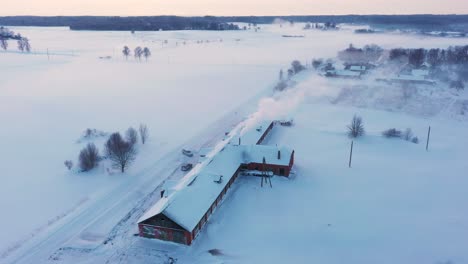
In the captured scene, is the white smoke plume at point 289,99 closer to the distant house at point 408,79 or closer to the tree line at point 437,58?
the distant house at point 408,79

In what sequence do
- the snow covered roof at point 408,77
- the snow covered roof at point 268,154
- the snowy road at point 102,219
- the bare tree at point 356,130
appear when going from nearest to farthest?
the snowy road at point 102,219 < the snow covered roof at point 268,154 < the bare tree at point 356,130 < the snow covered roof at point 408,77

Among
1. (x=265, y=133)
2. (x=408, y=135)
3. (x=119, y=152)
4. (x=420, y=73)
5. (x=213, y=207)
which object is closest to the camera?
(x=213, y=207)

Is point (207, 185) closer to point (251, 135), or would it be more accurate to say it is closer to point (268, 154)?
point (268, 154)

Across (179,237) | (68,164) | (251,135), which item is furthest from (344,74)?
(179,237)

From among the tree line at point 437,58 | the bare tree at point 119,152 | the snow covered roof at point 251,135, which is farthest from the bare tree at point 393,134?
the tree line at point 437,58

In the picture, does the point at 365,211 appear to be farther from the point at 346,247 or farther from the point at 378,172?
the point at 378,172

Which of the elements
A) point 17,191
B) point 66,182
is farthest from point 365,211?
point 17,191

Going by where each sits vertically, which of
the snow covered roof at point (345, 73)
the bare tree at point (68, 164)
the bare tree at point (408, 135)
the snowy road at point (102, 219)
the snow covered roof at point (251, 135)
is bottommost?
the snowy road at point (102, 219)

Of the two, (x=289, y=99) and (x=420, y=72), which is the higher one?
(x=420, y=72)
